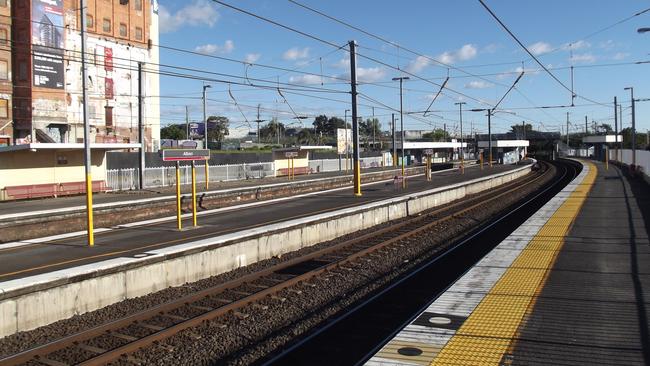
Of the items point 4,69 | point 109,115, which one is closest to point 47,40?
point 4,69

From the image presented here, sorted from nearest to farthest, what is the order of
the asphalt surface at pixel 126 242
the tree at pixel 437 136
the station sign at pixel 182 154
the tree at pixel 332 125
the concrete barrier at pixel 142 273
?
the concrete barrier at pixel 142 273 → the asphalt surface at pixel 126 242 → the station sign at pixel 182 154 → the tree at pixel 437 136 → the tree at pixel 332 125

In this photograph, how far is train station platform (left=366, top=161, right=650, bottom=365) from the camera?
6594 mm

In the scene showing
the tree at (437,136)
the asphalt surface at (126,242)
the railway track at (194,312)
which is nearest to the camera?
the railway track at (194,312)

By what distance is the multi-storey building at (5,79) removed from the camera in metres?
53.8

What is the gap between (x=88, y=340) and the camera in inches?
333

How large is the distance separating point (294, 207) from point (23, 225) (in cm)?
1201

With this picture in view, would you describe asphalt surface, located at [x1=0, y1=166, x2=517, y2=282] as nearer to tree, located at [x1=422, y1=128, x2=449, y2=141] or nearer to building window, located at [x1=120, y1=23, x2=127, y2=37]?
building window, located at [x1=120, y1=23, x2=127, y2=37]

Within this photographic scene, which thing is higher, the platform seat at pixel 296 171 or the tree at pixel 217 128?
the tree at pixel 217 128

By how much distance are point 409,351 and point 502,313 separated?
220cm

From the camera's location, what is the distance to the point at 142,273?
1138 cm

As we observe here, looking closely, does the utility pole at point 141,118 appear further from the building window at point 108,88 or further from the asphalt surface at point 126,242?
the building window at point 108,88

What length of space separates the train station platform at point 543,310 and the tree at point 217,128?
373ft

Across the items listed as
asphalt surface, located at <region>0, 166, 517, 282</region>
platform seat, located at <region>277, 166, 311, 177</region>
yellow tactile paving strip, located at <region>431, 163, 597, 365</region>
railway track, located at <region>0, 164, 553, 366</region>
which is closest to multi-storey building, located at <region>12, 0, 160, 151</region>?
platform seat, located at <region>277, 166, 311, 177</region>

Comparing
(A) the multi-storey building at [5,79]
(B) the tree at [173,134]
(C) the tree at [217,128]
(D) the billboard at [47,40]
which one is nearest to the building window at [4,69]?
(A) the multi-storey building at [5,79]
